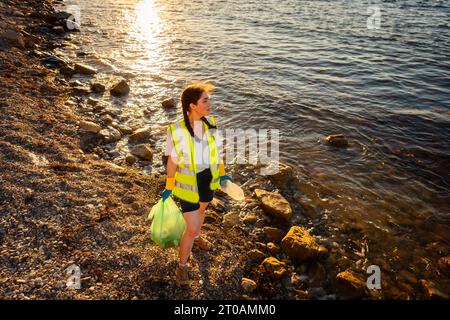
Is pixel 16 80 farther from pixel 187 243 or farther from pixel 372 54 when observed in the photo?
pixel 372 54

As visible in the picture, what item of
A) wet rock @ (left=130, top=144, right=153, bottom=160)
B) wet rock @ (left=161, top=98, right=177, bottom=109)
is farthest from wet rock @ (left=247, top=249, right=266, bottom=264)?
wet rock @ (left=161, top=98, right=177, bottom=109)

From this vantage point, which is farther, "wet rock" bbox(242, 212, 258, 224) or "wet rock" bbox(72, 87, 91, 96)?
"wet rock" bbox(72, 87, 91, 96)

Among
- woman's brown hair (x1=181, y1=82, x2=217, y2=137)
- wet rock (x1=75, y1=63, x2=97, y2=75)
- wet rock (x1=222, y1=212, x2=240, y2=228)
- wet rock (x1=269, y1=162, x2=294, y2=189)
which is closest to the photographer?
woman's brown hair (x1=181, y1=82, x2=217, y2=137)

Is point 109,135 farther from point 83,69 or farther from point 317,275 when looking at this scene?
point 317,275

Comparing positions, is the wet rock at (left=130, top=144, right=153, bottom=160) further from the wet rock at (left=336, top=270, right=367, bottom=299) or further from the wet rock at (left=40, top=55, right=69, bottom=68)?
the wet rock at (left=40, top=55, right=69, bottom=68)

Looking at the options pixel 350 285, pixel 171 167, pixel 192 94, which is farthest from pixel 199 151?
pixel 350 285

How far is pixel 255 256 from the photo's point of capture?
5109 mm

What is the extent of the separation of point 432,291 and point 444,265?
2.39 feet

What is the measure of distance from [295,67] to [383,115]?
16.0 feet

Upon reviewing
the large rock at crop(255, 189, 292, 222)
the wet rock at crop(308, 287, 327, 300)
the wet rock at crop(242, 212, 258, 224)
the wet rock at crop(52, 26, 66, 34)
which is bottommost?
the wet rock at crop(308, 287, 327, 300)

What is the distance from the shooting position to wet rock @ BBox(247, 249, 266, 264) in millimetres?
5066

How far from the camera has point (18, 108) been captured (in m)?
8.04

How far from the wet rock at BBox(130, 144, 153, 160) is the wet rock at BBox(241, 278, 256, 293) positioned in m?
4.08

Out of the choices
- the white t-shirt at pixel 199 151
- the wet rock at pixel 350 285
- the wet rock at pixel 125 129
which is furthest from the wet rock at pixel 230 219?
the wet rock at pixel 125 129
